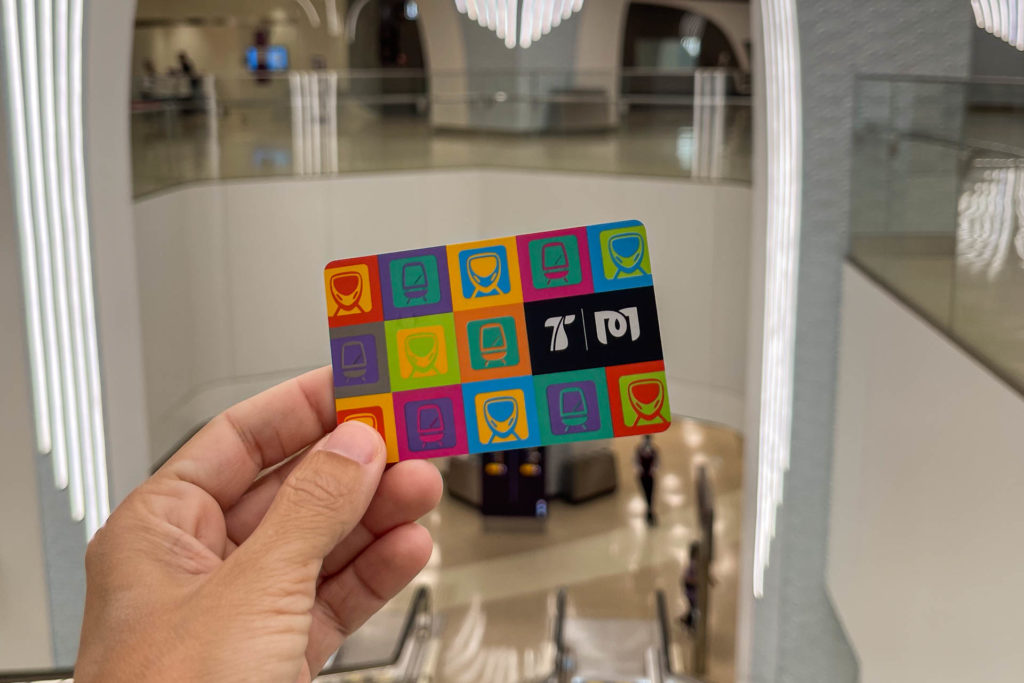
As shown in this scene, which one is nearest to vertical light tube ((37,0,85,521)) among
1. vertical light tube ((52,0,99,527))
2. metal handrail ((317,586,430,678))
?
vertical light tube ((52,0,99,527))

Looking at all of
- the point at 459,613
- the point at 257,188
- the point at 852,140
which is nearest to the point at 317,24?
the point at 257,188

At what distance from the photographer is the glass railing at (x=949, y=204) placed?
3.42 m

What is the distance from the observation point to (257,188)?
8.47 meters

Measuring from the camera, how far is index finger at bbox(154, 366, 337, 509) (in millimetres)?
1517

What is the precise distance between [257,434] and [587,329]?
A: 1.89 feet

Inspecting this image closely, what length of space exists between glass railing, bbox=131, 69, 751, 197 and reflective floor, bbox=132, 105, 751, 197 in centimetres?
1

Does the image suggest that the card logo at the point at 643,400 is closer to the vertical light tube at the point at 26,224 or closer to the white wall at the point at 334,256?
the vertical light tube at the point at 26,224

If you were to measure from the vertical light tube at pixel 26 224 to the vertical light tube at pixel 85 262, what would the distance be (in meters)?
0.23

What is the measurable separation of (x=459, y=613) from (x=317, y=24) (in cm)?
1495

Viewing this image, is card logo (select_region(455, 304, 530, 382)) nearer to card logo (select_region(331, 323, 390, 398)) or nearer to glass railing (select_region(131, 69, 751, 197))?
card logo (select_region(331, 323, 390, 398))

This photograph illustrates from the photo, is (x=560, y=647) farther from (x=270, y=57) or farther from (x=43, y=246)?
(x=270, y=57)

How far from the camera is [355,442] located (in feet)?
4.49

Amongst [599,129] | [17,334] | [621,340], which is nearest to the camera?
[621,340]

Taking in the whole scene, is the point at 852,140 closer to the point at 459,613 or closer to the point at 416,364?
the point at 416,364
